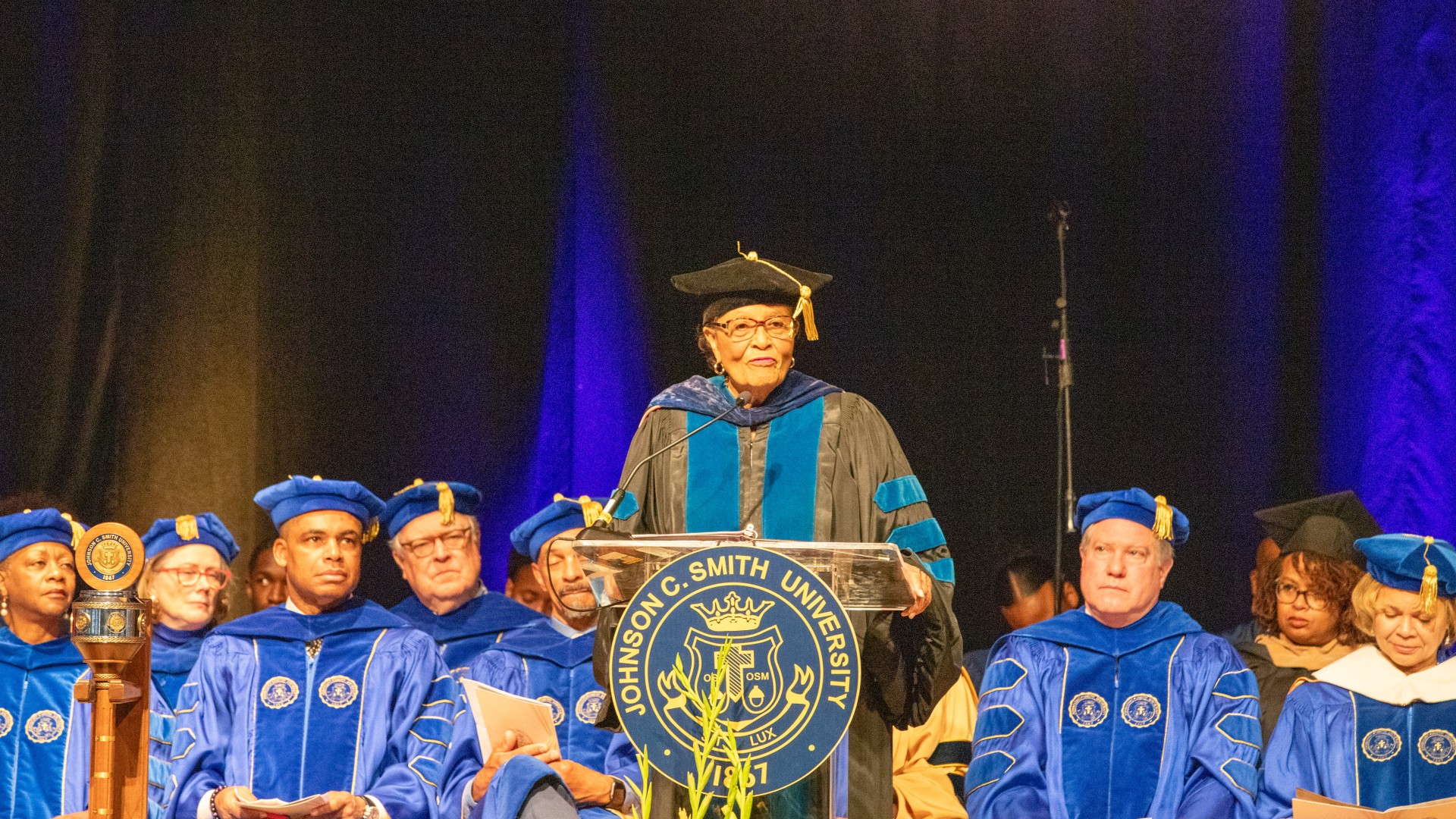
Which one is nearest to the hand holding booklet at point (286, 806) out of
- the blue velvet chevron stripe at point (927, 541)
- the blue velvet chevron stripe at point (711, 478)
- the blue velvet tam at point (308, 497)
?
the blue velvet tam at point (308, 497)

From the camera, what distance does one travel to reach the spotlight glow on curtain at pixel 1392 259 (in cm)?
579

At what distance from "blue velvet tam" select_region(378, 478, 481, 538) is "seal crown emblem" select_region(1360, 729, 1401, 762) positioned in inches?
115

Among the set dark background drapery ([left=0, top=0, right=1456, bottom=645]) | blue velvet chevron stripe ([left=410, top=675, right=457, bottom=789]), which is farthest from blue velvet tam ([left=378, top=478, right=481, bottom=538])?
blue velvet chevron stripe ([left=410, top=675, right=457, bottom=789])

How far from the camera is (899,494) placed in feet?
10.9

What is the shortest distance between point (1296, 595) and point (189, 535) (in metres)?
3.60

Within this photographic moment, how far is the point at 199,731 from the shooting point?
485cm

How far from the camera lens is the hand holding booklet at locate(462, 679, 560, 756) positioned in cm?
441

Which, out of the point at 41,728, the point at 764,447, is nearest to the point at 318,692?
the point at 41,728

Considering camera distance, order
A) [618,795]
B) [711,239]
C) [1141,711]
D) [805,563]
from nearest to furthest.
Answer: [805,563], [618,795], [1141,711], [711,239]

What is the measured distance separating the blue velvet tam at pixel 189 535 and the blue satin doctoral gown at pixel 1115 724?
2567 millimetres

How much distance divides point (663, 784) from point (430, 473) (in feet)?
11.4

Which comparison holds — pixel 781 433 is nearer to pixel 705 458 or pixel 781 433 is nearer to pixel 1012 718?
pixel 705 458

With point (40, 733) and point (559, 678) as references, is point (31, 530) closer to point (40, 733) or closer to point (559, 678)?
point (40, 733)

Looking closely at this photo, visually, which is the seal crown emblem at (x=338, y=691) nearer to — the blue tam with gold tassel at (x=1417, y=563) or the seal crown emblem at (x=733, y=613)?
the seal crown emblem at (x=733, y=613)
